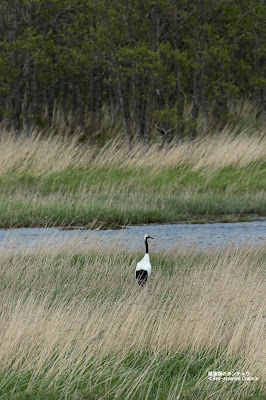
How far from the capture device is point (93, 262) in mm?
9656

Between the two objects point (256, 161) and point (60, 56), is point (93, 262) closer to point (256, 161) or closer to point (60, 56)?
point (256, 161)

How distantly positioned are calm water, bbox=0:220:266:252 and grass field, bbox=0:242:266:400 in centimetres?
229

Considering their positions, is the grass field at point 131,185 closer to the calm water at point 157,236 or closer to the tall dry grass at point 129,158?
the tall dry grass at point 129,158

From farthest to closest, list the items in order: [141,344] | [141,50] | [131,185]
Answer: [141,50] → [131,185] → [141,344]

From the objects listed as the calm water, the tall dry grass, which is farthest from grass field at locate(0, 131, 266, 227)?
the calm water

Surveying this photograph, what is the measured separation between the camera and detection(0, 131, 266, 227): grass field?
1365cm

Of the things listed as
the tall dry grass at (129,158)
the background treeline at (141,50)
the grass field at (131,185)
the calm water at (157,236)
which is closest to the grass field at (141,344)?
the calm water at (157,236)

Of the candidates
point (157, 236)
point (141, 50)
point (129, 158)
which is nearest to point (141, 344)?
point (157, 236)

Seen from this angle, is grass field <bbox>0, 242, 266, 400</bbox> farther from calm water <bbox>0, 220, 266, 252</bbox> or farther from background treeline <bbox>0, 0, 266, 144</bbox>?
background treeline <bbox>0, 0, 266, 144</bbox>

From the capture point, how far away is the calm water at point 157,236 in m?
10.7

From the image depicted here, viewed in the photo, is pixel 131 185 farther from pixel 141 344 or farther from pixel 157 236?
pixel 141 344

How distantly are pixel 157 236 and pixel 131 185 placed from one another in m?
4.39

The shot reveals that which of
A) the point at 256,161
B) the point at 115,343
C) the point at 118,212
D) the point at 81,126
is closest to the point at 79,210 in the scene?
the point at 118,212

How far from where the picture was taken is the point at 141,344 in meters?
6.14
